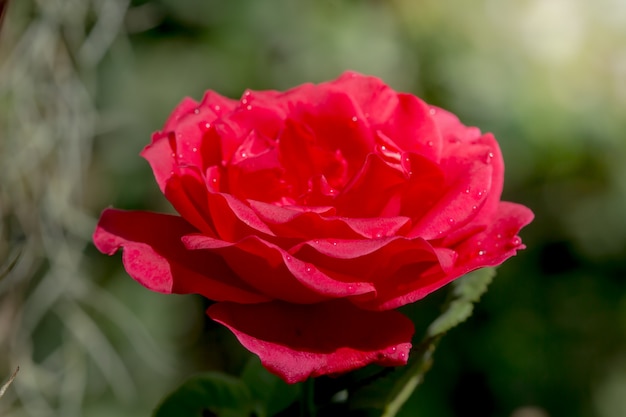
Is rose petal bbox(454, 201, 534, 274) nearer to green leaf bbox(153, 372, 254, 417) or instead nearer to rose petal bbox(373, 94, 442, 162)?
rose petal bbox(373, 94, 442, 162)

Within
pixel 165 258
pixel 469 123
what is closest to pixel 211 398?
pixel 165 258

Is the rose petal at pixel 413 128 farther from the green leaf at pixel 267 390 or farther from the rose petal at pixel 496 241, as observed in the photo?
the green leaf at pixel 267 390

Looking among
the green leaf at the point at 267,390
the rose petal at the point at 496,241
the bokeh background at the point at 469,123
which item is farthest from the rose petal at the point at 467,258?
the bokeh background at the point at 469,123

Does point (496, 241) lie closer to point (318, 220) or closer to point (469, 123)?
point (318, 220)

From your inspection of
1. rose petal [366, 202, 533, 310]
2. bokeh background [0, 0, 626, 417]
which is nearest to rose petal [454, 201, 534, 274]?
rose petal [366, 202, 533, 310]

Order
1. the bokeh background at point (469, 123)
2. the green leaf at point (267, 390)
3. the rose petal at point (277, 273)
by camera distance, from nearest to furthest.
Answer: the rose petal at point (277, 273) → the green leaf at point (267, 390) → the bokeh background at point (469, 123)

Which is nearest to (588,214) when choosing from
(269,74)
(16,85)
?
(269,74)

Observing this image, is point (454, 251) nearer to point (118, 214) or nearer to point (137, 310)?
point (118, 214)
